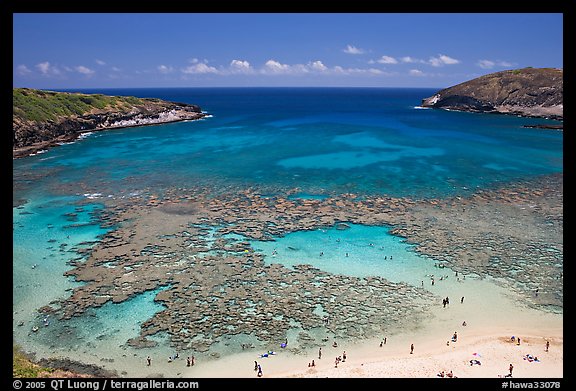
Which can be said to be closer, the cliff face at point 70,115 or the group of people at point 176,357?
the group of people at point 176,357

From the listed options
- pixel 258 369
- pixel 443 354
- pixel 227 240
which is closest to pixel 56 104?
pixel 227 240

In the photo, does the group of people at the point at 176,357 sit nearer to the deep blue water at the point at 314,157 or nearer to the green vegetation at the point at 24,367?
the green vegetation at the point at 24,367

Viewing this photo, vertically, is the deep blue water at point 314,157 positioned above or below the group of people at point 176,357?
above

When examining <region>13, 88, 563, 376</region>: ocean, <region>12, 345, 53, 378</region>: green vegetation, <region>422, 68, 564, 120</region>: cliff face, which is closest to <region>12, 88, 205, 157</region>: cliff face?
<region>13, 88, 563, 376</region>: ocean

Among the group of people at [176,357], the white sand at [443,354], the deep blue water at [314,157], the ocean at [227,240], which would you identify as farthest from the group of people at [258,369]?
the deep blue water at [314,157]

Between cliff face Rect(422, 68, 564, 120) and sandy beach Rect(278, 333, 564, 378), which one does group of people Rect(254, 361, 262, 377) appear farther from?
cliff face Rect(422, 68, 564, 120)

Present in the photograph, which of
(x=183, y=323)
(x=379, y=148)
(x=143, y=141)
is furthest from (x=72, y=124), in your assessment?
(x=183, y=323)
